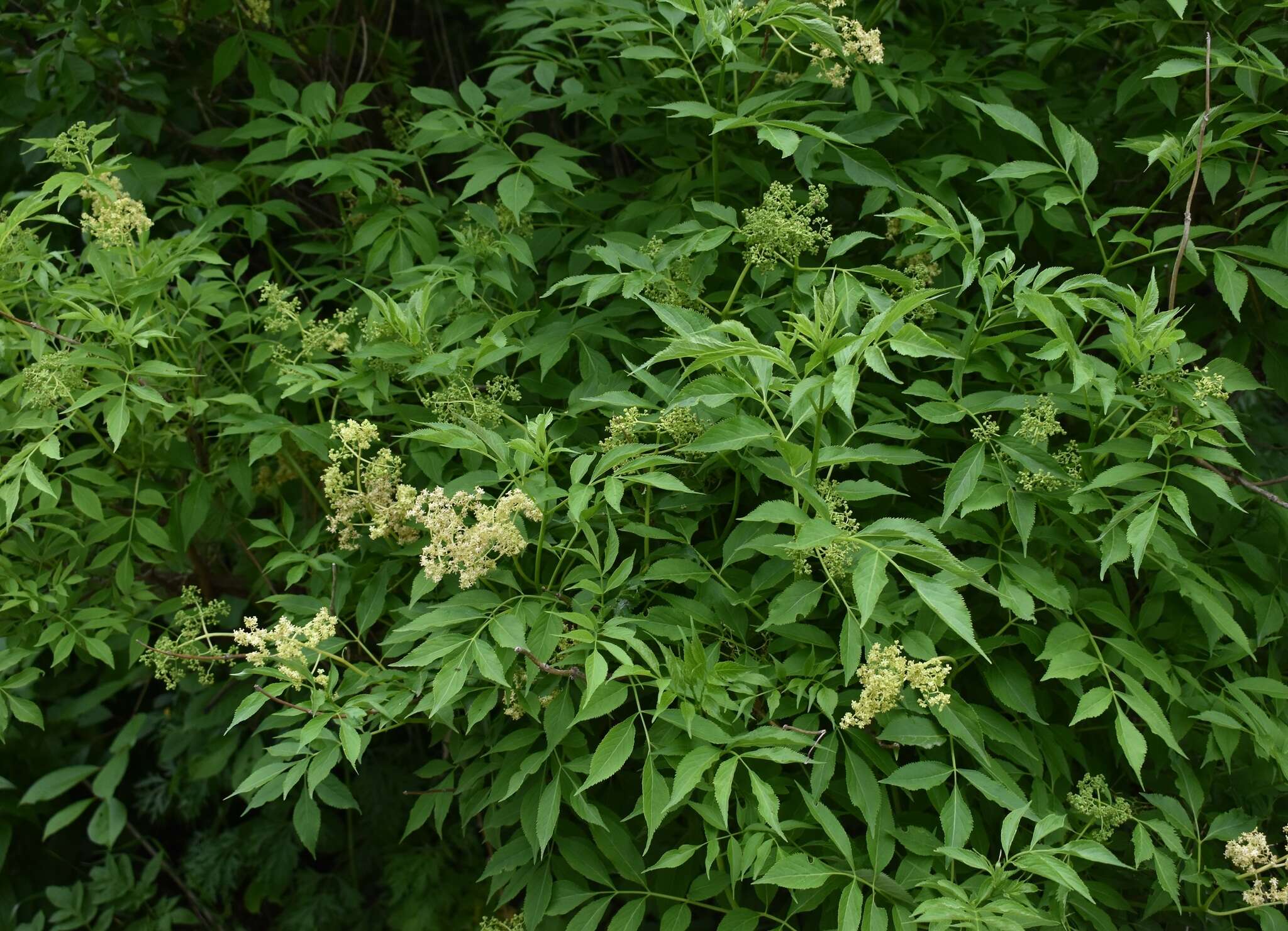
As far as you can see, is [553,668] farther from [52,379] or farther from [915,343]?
[52,379]

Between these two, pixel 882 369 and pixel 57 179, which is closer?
pixel 882 369

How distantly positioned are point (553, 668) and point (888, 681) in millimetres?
539

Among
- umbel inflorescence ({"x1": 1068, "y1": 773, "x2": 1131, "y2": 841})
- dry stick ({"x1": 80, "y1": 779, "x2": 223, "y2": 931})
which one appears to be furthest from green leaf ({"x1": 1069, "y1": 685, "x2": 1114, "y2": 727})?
dry stick ({"x1": 80, "y1": 779, "x2": 223, "y2": 931})

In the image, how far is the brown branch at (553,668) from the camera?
5.70 ft

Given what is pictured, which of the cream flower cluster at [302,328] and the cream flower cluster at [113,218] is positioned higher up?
the cream flower cluster at [113,218]

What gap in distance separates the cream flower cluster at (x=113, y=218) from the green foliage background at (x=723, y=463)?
3cm

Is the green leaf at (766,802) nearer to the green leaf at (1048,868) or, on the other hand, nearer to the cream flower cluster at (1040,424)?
the green leaf at (1048,868)

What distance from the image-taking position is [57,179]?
2.18 metres

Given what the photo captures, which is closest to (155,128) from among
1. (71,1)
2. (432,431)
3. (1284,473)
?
(71,1)

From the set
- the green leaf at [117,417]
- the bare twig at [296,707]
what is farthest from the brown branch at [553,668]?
the green leaf at [117,417]

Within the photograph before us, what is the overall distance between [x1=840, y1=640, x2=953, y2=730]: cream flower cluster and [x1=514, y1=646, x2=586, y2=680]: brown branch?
1.44ft

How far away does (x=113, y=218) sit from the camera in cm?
230

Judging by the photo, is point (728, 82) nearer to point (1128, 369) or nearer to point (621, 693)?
point (1128, 369)

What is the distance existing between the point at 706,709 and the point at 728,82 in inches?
64.5
